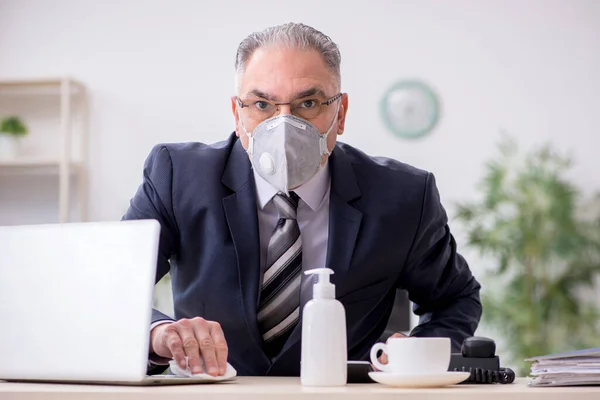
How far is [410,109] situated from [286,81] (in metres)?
3.11

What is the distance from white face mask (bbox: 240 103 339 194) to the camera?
5.21ft

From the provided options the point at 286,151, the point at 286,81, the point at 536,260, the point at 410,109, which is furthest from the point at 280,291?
the point at 410,109

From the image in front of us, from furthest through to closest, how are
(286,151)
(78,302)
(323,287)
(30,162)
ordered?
(30,162) → (286,151) → (323,287) → (78,302)

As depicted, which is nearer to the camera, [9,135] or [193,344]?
[193,344]

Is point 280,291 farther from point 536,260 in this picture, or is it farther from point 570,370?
point 536,260

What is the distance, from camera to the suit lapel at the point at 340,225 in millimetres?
1658

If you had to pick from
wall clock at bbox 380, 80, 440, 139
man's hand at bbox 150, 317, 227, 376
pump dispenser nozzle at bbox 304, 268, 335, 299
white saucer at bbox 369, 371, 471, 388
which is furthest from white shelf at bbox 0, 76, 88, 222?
white saucer at bbox 369, 371, 471, 388

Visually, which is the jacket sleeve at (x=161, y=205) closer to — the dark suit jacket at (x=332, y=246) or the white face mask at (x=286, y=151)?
the dark suit jacket at (x=332, y=246)

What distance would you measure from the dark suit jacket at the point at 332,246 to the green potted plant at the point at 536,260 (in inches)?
97.4

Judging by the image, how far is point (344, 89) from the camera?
15.6 ft

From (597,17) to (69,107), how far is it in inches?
120

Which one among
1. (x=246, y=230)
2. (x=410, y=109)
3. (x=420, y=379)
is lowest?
(x=420, y=379)

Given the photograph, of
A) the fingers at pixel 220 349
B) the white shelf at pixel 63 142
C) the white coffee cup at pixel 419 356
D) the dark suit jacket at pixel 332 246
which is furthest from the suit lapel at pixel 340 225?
the white shelf at pixel 63 142

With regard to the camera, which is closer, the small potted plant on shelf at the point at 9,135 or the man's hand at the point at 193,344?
the man's hand at the point at 193,344
